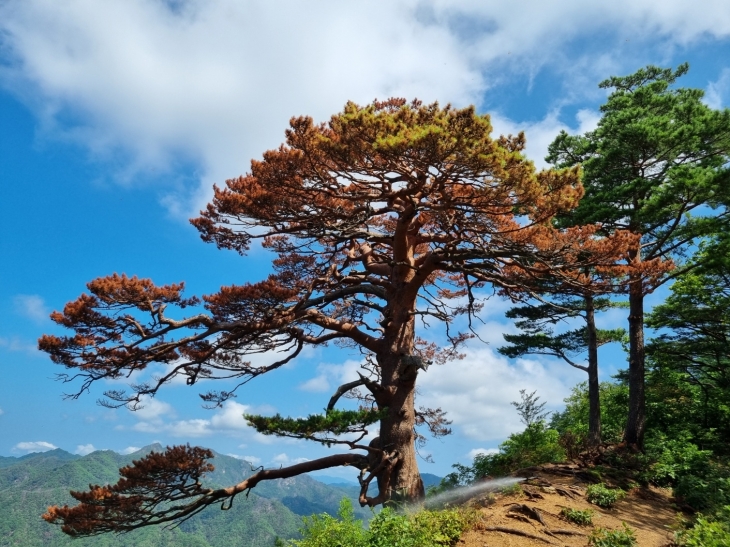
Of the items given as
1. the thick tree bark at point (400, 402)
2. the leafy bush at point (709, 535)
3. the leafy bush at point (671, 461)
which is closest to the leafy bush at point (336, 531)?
the thick tree bark at point (400, 402)

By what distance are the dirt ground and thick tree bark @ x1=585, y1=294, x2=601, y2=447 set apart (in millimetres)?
2962

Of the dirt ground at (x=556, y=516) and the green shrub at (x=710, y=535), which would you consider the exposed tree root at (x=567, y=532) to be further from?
the green shrub at (x=710, y=535)

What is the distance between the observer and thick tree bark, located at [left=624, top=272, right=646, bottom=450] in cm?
1285

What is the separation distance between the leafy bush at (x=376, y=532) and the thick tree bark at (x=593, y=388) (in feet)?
26.4

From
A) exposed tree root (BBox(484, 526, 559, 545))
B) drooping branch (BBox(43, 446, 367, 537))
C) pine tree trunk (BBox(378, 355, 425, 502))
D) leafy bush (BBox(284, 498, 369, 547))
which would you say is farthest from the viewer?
pine tree trunk (BBox(378, 355, 425, 502))

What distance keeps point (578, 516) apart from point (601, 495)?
143cm

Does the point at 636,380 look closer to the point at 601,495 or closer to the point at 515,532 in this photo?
the point at 601,495

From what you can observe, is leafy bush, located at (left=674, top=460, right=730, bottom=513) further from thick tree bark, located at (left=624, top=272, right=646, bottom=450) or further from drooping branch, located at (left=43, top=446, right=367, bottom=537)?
drooping branch, located at (left=43, top=446, right=367, bottom=537)

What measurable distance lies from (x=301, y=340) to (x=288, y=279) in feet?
5.33

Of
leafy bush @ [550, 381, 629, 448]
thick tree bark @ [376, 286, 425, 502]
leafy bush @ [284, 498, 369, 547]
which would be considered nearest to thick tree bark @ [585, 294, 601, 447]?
leafy bush @ [550, 381, 629, 448]

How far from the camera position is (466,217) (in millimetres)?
10117

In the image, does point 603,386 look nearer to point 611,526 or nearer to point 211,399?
point 611,526

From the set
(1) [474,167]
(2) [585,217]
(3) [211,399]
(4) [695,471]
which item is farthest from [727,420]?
(3) [211,399]

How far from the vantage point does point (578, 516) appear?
8.33 metres
